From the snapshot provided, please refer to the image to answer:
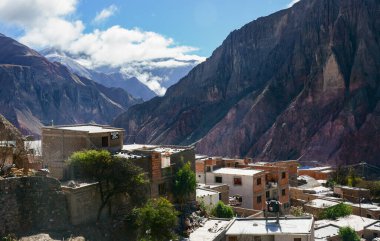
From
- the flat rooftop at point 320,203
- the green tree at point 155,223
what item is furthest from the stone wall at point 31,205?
the flat rooftop at point 320,203

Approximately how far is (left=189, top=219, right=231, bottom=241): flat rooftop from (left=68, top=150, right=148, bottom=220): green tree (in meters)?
4.46

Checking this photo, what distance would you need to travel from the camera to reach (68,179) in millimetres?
27344

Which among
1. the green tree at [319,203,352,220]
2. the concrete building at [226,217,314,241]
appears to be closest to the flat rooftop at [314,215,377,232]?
the green tree at [319,203,352,220]

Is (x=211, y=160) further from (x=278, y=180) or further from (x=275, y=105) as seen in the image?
(x=275, y=105)

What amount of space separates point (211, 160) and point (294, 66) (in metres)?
74.6

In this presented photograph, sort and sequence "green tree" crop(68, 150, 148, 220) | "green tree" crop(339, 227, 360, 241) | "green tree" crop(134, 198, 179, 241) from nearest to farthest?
"green tree" crop(134, 198, 179, 241) < "green tree" crop(68, 150, 148, 220) < "green tree" crop(339, 227, 360, 241)

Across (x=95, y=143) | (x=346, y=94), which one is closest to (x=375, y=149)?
(x=346, y=94)

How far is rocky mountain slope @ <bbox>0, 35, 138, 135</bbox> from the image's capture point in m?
158

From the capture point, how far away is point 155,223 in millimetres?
25094

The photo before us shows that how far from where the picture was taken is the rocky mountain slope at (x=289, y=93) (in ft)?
314

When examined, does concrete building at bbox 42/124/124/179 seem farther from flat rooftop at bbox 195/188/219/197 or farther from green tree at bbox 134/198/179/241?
flat rooftop at bbox 195/188/219/197

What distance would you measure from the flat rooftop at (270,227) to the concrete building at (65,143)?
370 inches

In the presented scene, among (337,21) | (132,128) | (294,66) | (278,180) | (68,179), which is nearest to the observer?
(68,179)

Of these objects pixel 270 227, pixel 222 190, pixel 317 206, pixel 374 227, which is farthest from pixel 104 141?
pixel 317 206
